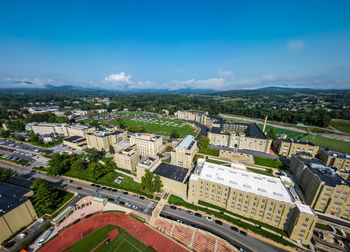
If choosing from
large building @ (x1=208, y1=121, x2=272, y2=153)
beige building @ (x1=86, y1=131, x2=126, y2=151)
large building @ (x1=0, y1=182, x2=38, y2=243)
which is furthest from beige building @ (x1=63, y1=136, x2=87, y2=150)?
large building @ (x1=208, y1=121, x2=272, y2=153)

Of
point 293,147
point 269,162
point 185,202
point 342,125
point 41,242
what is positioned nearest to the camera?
point 41,242

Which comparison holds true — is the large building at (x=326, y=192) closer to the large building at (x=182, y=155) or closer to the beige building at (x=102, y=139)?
the large building at (x=182, y=155)

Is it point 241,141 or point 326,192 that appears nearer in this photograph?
point 326,192

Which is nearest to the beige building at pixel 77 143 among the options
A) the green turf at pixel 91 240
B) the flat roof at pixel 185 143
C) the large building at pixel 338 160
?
the green turf at pixel 91 240

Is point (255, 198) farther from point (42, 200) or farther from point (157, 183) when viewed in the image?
point (42, 200)

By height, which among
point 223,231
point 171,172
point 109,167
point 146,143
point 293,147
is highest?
point 146,143

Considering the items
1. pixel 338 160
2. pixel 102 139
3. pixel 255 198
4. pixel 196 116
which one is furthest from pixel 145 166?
pixel 196 116

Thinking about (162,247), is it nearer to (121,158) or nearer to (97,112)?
(121,158)
